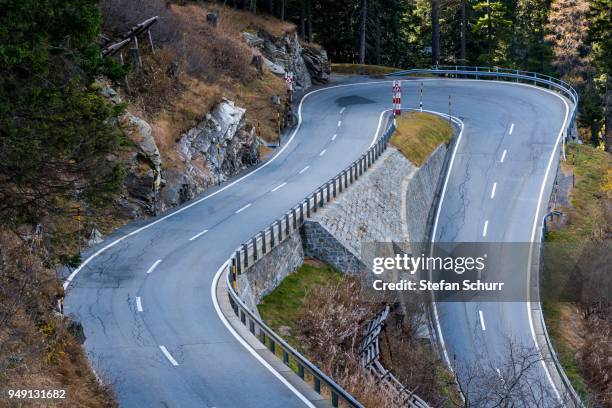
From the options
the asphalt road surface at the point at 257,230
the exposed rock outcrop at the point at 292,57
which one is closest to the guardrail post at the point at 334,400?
the asphalt road surface at the point at 257,230

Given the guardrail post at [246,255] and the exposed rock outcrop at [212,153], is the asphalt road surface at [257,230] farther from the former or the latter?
the guardrail post at [246,255]

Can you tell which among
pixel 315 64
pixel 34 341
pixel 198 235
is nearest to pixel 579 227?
pixel 198 235

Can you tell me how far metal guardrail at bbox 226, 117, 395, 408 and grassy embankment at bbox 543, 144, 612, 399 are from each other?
939 cm

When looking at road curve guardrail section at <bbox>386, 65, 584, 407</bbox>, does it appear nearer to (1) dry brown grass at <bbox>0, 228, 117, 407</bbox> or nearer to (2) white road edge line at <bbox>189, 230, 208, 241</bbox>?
(2) white road edge line at <bbox>189, 230, 208, 241</bbox>

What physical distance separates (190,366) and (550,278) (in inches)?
878

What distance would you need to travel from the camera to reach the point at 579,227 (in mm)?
41875

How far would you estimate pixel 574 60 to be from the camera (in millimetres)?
68375

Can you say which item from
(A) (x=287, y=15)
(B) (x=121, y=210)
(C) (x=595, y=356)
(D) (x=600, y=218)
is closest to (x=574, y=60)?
(A) (x=287, y=15)

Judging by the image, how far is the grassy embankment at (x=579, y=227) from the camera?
32469 millimetres

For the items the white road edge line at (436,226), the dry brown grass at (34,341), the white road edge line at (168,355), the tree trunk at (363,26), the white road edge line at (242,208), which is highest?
the tree trunk at (363,26)

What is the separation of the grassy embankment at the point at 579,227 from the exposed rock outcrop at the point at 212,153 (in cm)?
1436

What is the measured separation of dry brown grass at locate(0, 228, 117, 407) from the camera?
15375 mm

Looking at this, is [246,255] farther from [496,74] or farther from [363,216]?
[496,74]

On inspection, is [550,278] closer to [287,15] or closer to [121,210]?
[121,210]
